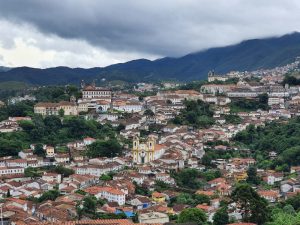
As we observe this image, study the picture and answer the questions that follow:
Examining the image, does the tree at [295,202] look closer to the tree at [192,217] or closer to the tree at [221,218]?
the tree at [221,218]

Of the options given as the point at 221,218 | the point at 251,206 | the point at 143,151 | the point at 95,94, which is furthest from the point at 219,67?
the point at 251,206

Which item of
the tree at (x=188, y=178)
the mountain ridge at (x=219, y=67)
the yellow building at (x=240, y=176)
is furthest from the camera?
the mountain ridge at (x=219, y=67)

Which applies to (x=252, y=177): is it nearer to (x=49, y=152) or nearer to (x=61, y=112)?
(x=49, y=152)

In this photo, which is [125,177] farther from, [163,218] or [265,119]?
[265,119]

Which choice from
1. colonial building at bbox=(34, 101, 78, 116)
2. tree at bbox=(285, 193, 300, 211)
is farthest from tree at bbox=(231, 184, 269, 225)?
colonial building at bbox=(34, 101, 78, 116)

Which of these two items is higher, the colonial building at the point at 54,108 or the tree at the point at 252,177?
the colonial building at the point at 54,108

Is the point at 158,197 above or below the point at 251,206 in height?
below

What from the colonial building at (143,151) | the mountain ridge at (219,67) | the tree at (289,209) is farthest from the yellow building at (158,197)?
the mountain ridge at (219,67)

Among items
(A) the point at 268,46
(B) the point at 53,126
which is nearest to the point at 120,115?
(B) the point at 53,126
